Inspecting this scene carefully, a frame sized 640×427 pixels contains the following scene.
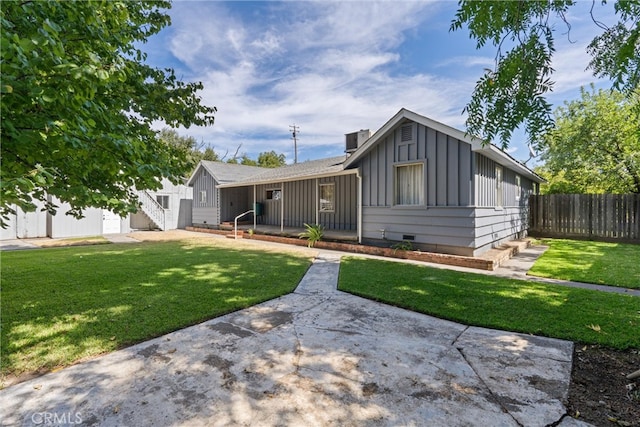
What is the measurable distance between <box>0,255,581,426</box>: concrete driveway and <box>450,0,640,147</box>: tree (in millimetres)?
2132

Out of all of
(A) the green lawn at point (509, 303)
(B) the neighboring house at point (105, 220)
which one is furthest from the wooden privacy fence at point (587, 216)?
(B) the neighboring house at point (105, 220)

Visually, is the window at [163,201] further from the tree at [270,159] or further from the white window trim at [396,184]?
the tree at [270,159]

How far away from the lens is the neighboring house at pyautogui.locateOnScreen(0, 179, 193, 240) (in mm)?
13938

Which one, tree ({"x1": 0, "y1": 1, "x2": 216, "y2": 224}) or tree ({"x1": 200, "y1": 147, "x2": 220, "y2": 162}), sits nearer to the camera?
tree ({"x1": 0, "y1": 1, "x2": 216, "y2": 224})

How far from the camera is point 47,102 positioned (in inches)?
92.7

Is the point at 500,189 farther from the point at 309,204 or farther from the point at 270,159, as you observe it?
the point at 270,159

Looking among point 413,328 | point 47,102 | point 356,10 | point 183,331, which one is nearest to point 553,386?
point 413,328

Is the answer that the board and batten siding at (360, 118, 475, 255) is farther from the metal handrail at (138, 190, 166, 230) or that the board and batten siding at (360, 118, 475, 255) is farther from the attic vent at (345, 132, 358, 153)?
the metal handrail at (138, 190, 166, 230)

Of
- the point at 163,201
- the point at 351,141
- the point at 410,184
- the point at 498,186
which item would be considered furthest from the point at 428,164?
the point at 163,201

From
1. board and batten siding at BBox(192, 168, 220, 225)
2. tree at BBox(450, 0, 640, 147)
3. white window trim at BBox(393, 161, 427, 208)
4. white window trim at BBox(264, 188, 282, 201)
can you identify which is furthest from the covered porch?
tree at BBox(450, 0, 640, 147)

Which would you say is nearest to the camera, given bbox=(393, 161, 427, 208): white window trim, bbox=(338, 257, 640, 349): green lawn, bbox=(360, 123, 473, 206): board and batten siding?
bbox=(338, 257, 640, 349): green lawn

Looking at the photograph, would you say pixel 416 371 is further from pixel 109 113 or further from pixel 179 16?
pixel 179 16

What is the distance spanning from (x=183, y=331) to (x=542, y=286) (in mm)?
5953

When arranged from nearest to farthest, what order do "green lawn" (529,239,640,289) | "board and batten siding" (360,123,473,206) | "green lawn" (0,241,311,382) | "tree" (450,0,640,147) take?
1. "tree" (450,0,640,147)
2. "green lawn" (0,241,311,382)
3. "green lawn" (529,239,640,289)
4. "board and batten siding" (360,123,473,206)
